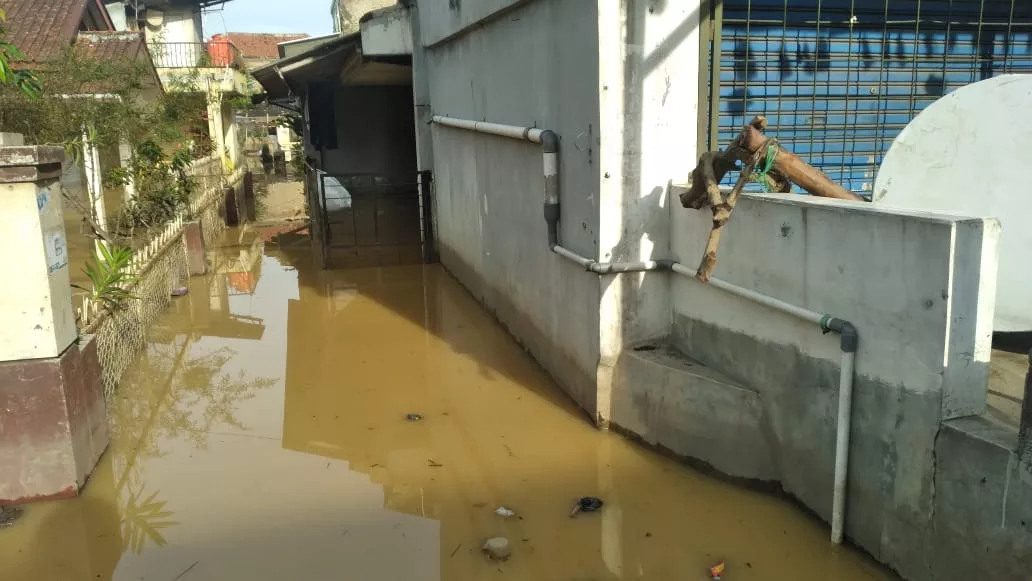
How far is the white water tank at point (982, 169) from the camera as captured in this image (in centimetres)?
421

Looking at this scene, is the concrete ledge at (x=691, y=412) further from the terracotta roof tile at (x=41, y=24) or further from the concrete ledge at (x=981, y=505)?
the terracotta roof tile at (x=41, y=24)

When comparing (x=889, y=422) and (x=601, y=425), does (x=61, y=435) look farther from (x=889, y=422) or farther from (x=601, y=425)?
(x=889, y=422)

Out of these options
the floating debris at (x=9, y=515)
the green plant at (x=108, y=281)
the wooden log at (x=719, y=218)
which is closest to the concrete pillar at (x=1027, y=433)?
the wooden log at (x=719, y=218)

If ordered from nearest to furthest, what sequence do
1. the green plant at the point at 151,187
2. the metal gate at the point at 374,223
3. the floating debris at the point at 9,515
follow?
1. the floating debris at the point at 9,515
2. the green plant at the point at 151,187
3. the metal gate at the point at 374,223

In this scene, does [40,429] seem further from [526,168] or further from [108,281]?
[526,168]

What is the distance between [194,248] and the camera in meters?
11.8

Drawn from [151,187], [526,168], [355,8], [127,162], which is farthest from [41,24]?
[526,168]

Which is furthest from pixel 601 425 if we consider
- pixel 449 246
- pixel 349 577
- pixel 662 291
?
pixel 449 246

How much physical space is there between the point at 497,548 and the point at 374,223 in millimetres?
12954

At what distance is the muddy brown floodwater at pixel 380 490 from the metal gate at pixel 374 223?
472cm

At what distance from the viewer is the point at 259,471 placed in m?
5.57

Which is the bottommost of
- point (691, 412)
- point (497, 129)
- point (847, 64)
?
point (691, 412)

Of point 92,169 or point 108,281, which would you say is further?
point 92,169

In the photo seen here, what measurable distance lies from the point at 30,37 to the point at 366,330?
1123 cm
